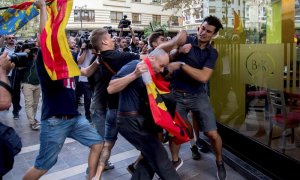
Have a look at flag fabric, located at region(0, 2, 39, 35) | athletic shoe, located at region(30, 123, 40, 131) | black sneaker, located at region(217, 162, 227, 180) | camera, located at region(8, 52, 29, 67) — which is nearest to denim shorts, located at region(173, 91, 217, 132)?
black sneaker, located at region(217, 162, 227, 180)

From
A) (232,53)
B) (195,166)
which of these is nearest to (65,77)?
(195,166)

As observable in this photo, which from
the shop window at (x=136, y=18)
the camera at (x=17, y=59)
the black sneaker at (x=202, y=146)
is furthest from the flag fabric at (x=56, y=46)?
the shop window at (x=136, y=18)

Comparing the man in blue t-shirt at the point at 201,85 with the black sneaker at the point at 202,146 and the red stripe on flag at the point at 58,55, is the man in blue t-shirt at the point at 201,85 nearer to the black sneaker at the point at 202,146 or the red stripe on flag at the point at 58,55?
the black sneaker at the point at 202,146

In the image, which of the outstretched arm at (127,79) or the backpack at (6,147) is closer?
the backpack at (6,147)

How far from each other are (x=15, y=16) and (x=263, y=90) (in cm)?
312

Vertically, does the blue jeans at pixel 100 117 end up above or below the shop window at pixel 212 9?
below

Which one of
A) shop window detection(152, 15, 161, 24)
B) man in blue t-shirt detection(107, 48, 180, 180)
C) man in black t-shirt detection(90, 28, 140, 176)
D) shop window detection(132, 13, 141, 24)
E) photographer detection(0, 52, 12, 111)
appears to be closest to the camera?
photographer detection(0, 52, 12, 111)

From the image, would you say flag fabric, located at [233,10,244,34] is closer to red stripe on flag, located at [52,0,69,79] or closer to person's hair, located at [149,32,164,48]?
person's hair, located at [149,32,164,48]

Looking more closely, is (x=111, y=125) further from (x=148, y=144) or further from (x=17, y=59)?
(x=17, y=59)

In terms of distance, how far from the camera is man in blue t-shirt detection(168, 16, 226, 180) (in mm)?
3781

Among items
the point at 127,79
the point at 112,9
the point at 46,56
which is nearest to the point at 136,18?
the point at 112,9

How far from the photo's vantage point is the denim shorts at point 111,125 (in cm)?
370

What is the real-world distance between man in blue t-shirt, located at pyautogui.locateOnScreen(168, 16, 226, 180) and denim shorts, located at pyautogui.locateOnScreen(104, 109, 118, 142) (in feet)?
2.56

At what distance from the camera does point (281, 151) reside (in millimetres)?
3727
